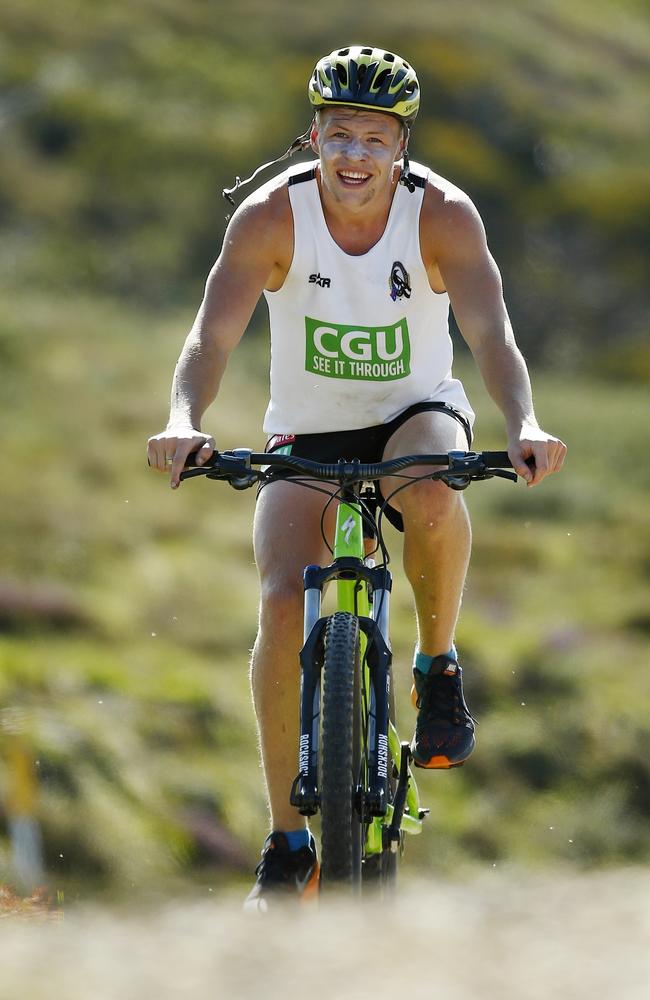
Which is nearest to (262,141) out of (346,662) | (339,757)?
(346,662)

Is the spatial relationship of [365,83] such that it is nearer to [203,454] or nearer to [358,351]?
[358,351]

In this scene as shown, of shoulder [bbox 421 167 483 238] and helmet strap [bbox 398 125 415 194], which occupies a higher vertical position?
helmet strap [bbox 398 125 415 194]

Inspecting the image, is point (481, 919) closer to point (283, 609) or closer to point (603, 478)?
point (283, 609)

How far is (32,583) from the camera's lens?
774 inches

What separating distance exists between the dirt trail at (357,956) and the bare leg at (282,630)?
0.94 metres

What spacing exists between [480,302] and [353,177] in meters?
0.68

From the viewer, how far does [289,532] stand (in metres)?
5.98

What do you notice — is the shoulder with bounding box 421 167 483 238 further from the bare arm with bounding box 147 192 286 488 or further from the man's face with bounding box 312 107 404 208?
the bare arm with bounding box 147 192 286 488

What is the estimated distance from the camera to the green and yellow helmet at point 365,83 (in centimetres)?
603

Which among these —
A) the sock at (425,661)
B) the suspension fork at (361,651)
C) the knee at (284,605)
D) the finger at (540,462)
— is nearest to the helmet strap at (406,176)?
the suspension fork at (361,651)

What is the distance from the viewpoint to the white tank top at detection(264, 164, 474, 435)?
6.21m

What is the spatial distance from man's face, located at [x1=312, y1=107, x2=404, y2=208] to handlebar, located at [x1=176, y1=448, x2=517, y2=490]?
3.95ft

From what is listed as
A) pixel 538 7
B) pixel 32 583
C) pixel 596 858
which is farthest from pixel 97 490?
pixel 538 7

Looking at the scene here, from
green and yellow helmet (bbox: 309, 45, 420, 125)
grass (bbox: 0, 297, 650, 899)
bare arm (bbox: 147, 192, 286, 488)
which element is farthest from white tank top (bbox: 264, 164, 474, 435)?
grass (bbox: 0, 297, 650, 899)
